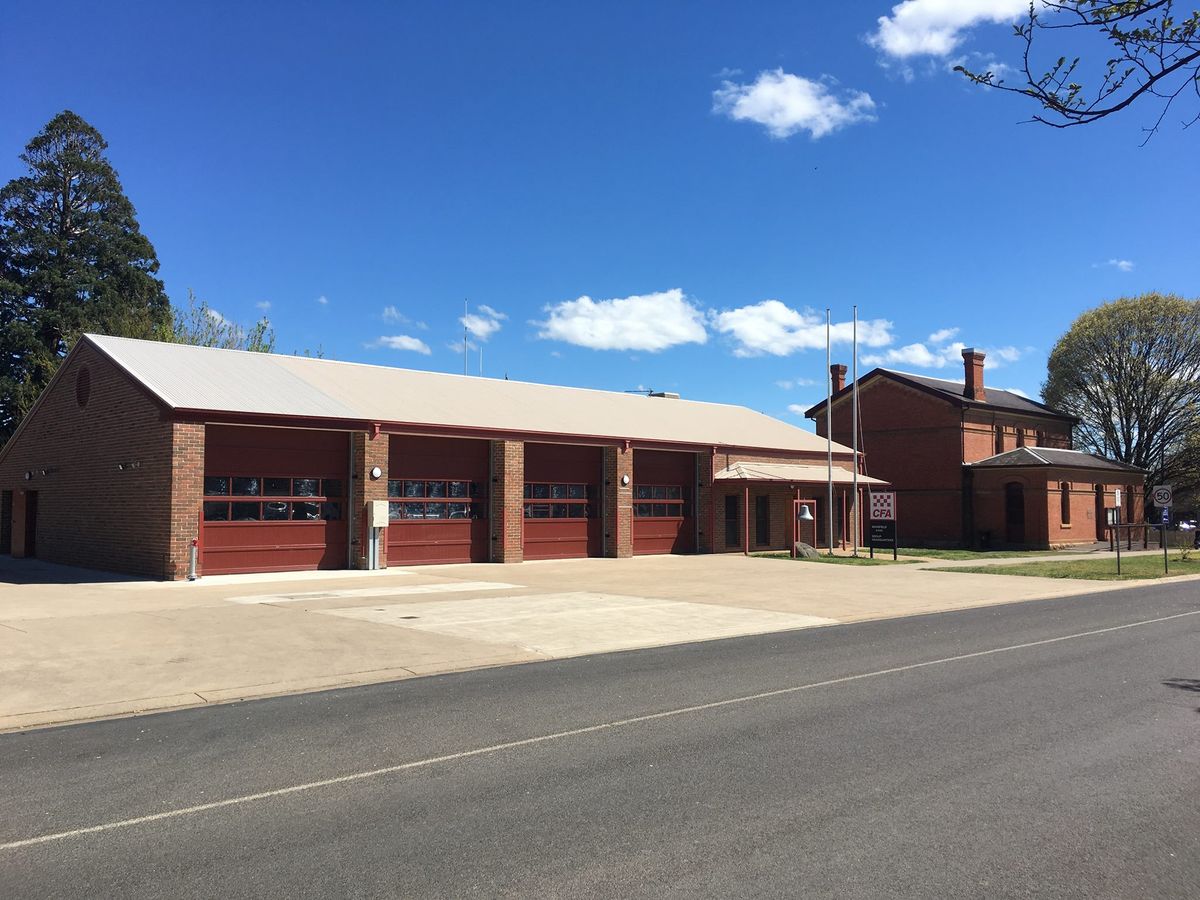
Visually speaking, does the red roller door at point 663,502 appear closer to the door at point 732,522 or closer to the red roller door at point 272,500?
the door at point 732,522

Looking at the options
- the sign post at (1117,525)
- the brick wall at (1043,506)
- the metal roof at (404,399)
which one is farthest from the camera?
the brick wall at (1043,506)

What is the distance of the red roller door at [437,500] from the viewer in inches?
977

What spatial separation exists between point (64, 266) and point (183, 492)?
30615 millimetres

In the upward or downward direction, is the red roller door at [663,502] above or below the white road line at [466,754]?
above

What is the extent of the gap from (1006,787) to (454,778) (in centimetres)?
350

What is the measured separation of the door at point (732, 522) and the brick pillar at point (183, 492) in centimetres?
1862

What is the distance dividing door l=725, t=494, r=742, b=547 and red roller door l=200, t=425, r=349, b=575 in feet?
48.0

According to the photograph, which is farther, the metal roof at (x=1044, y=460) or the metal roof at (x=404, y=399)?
the metal roof at (x=1044, y=460)

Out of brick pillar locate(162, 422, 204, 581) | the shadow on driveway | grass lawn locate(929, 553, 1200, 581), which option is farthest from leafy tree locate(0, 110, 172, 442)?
grass lawn locate(929, 553, 1200, 581)

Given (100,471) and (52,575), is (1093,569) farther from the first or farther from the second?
(52,575)

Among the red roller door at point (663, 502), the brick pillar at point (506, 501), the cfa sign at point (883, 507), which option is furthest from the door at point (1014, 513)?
the brick pillar at point (506, 501)

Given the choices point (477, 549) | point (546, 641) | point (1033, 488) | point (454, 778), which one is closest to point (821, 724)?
point (454, 778)

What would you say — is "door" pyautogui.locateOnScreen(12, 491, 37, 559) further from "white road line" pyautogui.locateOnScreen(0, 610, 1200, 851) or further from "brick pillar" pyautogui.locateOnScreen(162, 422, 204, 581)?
"white road line" pyautogui.locateOnScreen(0, 610, 1200, 851)

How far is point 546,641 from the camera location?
39.5 ft
